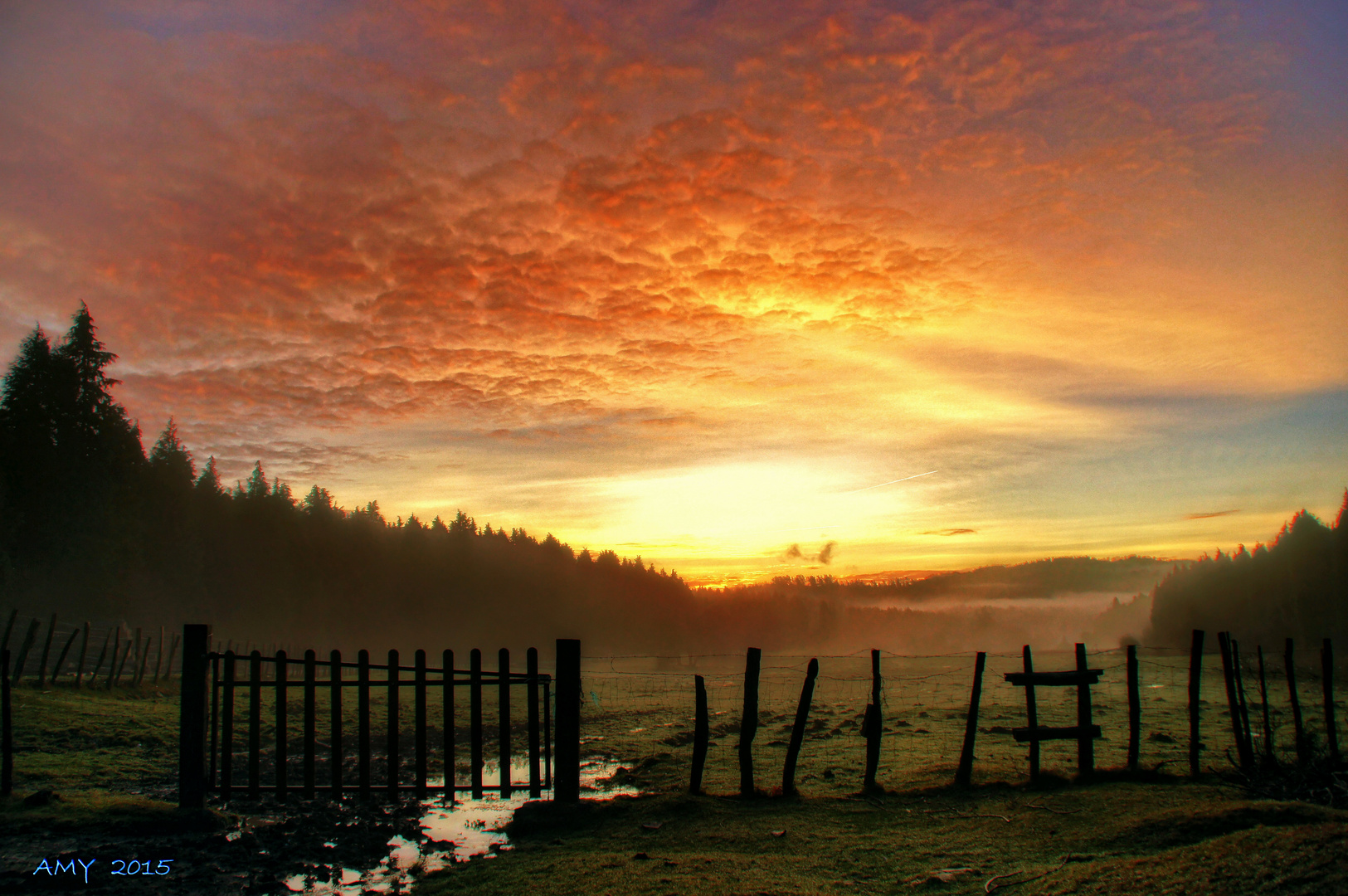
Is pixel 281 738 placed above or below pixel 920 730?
above

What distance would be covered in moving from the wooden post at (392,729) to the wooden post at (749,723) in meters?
5.06

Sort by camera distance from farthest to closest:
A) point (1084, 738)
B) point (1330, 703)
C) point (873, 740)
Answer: point (1330, 703) < point (1084, 738) < point (873, 740)

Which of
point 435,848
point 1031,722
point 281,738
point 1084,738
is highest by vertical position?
point 281,738

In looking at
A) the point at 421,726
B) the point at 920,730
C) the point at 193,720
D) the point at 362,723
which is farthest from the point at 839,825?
the point at 920,730

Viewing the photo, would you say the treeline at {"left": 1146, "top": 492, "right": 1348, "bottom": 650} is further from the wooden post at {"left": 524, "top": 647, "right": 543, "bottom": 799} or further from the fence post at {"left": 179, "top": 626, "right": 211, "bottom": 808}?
the fence post at {"left": 179, "top": 626, "right": 211, "bottom": 808}

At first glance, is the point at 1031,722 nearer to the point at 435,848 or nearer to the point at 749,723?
the point at 749,723

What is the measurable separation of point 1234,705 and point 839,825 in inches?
323

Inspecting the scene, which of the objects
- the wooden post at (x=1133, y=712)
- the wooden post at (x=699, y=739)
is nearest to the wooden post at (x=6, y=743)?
the wooden post at (x=699, y=739)

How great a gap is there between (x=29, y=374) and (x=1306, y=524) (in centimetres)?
13389

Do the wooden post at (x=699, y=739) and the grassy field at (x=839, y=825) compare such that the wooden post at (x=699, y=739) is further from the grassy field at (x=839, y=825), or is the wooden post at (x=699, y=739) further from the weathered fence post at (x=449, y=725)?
the weathered fence post at (x=449, y=725)

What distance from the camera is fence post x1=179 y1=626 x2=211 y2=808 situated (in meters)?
9.22

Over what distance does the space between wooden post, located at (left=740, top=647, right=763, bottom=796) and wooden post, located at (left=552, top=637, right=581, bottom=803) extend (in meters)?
2.56

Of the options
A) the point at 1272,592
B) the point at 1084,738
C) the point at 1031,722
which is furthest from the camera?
the point at 1272,592

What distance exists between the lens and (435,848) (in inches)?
331
